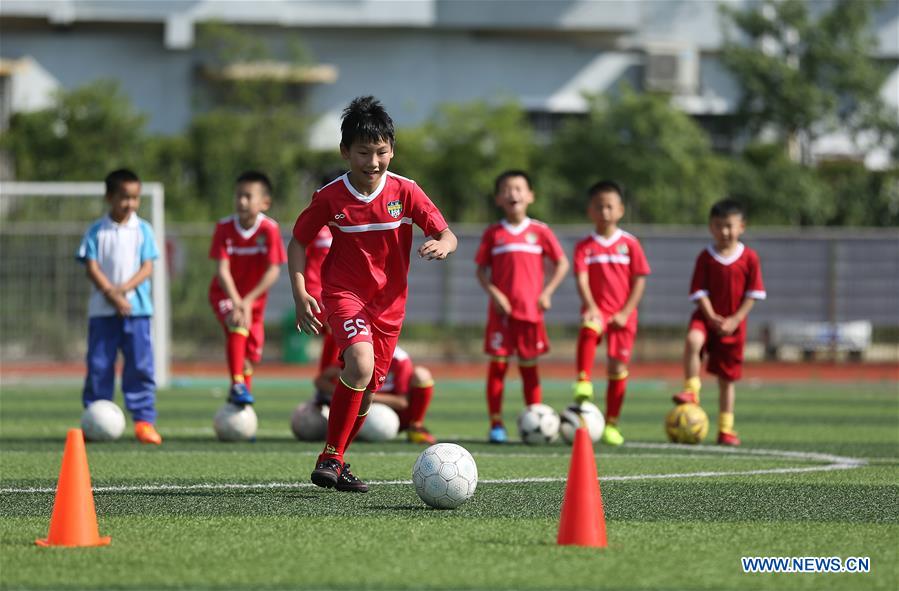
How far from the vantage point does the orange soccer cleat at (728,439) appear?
11188mm

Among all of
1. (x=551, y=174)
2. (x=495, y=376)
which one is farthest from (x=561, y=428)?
(x=551, y=174)

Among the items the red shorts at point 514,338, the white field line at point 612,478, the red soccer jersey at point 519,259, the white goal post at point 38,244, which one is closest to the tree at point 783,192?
the white goal post at point 38,244

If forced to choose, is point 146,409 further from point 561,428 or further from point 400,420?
point 561,428

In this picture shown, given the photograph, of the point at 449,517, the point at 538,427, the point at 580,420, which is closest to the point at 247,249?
the point at 538,427

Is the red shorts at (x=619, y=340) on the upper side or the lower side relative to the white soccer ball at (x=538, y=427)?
upper

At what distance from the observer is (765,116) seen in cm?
3509

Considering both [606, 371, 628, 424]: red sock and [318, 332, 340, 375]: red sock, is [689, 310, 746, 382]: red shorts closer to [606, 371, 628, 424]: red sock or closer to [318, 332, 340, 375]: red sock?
[606, 371, 628, 424]: red sock

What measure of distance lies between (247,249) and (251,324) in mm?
612

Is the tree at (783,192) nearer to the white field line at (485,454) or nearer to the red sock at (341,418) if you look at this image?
the white field line at (485,454)

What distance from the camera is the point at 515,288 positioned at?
11547 millimetres

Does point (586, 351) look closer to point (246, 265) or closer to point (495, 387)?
point (495, 387)

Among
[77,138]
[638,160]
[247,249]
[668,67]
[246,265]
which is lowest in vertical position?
[246,265]

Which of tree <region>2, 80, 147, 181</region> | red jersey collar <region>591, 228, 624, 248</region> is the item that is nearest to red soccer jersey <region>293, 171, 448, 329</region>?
red jersey collar <region>591, 228, 624, 248</region>

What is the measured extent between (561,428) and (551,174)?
2299cm
